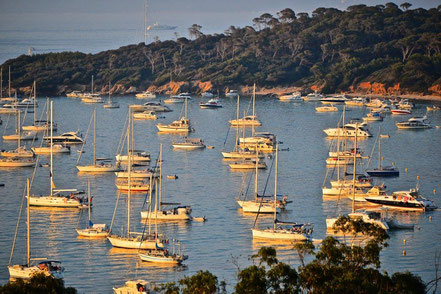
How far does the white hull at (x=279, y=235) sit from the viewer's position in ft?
152

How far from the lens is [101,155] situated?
256 feet

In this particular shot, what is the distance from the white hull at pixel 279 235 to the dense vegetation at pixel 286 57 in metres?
98.3

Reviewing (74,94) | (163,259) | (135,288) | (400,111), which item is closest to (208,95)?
(74,94)

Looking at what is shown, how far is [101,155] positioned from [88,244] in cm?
3181

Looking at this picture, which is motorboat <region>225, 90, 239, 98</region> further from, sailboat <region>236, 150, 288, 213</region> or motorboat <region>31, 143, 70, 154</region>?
Result: sailboat <region>236, 150, 288, 213</region>

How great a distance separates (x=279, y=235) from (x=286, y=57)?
12312 centimetres

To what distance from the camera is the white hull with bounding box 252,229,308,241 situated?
46.4m

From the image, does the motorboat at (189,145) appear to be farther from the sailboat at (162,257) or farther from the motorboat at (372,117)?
the sailboat at (162,257)

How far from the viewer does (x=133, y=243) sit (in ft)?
148

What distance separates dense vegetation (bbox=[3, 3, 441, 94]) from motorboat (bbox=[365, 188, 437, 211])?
293ft

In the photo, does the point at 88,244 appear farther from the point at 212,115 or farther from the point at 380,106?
the point at 380,106

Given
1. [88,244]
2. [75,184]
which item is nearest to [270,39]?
Result: [75,184]

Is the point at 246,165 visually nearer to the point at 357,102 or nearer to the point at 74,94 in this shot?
the point at 357,102

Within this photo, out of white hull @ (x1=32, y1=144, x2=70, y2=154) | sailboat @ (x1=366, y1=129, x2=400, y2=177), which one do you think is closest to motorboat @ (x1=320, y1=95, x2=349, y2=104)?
white hull @ (x1=32, y1=144, x2=70, y2=154)
